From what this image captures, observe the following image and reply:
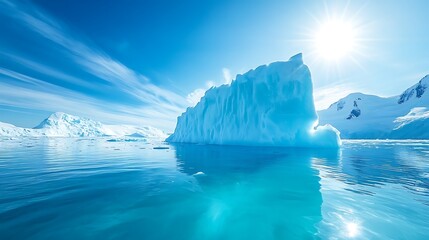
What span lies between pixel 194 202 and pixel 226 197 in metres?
1.11

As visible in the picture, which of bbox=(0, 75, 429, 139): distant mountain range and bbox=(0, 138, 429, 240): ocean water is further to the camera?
bbox=(0, 75, 429, 139): distant mountain range

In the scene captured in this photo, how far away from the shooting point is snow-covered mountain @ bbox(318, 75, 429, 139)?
62.9m

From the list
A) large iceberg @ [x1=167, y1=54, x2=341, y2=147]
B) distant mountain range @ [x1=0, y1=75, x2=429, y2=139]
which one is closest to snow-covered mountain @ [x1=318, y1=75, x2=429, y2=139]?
distant mountain range @ [x1=0, y1=75, x2=429, y2=139]

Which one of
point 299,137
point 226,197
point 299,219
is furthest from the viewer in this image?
point 299,137

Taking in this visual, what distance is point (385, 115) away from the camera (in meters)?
85.9

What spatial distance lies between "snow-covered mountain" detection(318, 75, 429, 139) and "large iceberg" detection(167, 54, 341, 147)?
5572cm

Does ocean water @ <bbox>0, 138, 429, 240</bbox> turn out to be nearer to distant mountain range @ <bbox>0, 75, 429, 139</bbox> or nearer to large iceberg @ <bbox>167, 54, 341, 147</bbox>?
large iceberg @ <bbox>167, 54, 341, 147</bbox>

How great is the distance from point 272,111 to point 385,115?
88.2m

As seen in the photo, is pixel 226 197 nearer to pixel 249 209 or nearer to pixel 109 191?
pixel 249 209

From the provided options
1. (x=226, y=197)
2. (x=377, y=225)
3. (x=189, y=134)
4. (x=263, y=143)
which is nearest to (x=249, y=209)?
(x=226, y=197)

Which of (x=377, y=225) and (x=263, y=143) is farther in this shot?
(x=263, y=143)

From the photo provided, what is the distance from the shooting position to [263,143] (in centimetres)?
3031

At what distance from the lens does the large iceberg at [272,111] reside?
93.8ft

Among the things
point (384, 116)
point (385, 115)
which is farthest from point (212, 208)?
point (385, 115)
